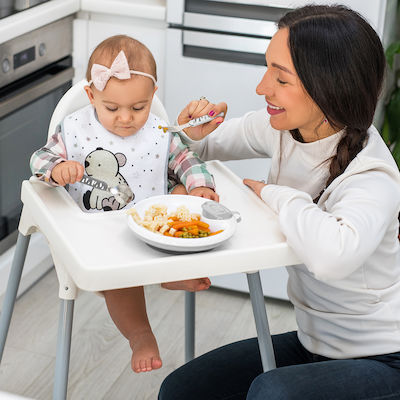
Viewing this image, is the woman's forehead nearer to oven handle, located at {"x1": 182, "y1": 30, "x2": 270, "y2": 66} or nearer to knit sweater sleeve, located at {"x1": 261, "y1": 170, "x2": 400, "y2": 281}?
knit sweater sleeve, located at {"x1": 261, "y1": 170, "x2": 400, "y2": 281}

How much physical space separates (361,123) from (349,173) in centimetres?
12

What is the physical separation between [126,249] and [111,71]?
373 mm

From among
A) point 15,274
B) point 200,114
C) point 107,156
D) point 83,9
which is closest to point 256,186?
point 200,114

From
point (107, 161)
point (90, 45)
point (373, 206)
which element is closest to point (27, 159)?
point (90, 45)

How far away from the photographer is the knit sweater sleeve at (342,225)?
118 centimetres

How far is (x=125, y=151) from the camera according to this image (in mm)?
1477

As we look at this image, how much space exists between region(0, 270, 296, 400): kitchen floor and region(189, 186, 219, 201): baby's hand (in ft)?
2.87

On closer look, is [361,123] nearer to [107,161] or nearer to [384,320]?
[384,320]

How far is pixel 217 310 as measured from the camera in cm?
253

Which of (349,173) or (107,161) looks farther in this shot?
(107,161)

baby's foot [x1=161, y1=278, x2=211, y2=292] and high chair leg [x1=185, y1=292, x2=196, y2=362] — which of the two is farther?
high chair leg [x1=185, y1=292, x2=196, y2=362]

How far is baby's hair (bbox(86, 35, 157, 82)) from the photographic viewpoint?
54.9 inches

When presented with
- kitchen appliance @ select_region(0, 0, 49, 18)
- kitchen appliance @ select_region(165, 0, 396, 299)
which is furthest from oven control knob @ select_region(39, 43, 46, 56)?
kitchen appliance @ select_region(165, 0, 396, 299)

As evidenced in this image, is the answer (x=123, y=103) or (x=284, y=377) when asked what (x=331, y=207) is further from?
(x=123, y=103)
